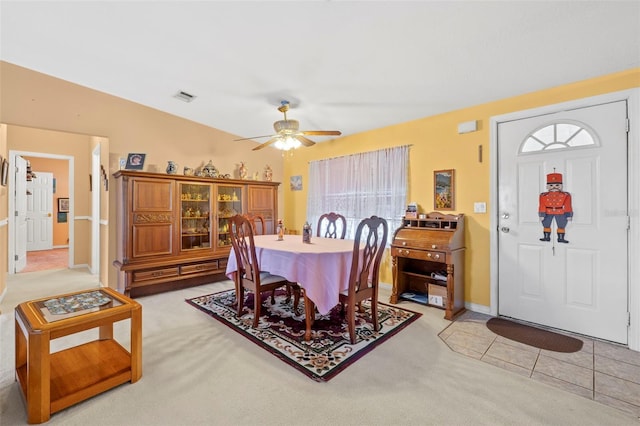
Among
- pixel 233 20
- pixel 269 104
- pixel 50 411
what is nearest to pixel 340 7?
pixel 233 20

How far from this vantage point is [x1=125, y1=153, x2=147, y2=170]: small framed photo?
378cm

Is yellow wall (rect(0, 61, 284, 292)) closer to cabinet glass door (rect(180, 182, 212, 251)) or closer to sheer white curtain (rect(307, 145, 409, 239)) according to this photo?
cabinet glass door (rect(180, 182, 212, 251))

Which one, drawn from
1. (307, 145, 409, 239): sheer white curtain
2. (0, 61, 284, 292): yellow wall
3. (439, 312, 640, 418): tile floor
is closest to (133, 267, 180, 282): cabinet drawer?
(0, 61, 284, 292): yellow wall

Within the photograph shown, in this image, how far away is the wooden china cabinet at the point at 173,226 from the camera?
3.60 meters

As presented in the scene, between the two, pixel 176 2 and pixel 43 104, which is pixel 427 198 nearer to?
pixel 176 2

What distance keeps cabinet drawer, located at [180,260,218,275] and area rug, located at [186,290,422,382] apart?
59 cm

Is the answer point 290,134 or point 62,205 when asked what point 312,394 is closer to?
point 290,134

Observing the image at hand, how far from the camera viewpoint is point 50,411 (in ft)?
5.20

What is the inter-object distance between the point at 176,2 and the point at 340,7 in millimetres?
1132

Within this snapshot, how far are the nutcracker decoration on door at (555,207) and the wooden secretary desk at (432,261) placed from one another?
74 cm

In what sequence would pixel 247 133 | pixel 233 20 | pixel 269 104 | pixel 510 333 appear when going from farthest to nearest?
1. pixel 247 133
2. pixel 269 104
3. pixel 510 333
4. pixel 233 20

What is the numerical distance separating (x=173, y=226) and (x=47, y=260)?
428 cm

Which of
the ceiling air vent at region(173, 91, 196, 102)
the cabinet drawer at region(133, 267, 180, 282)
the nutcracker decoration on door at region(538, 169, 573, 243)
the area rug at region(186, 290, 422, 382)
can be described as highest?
the ceiling air vent at region(173, 91, 196, 102)

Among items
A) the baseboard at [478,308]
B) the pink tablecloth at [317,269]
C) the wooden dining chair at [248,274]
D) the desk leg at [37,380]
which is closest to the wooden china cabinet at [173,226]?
the wooden dining chair at [248,274]
